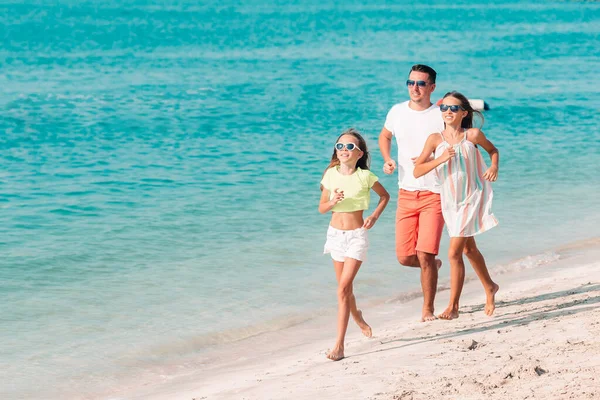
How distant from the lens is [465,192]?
20.9 feet

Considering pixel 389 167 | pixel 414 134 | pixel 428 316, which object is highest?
pixel 414 134

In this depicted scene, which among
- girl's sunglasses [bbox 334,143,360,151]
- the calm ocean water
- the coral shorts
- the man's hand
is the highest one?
girl's sunglasses [bbox 334,143,360,151]

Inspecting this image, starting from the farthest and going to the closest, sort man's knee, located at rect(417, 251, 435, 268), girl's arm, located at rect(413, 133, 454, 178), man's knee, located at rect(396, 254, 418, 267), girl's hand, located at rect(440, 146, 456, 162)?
man's knee, located at rect(396, 254, 418, 267), man's knee, located at rect(417, 251, 435, 268), girl's arm, located at rect(413, 133, 454, 178), girl's hand, located at rect(440, 146, 456, 162)

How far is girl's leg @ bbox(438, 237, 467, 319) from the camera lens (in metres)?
6.45

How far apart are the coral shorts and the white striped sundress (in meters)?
0.13

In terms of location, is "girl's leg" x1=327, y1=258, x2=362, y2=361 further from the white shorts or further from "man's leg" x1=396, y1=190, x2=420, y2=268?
"man's leg" x1=396, y1=190, x2=420, y2=268

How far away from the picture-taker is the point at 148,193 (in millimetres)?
13906

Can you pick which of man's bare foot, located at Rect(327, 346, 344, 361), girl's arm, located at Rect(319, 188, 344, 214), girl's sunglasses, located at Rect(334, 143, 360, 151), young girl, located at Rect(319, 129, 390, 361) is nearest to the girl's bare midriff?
young girl, located at Rect(319, 129, 390, 361)

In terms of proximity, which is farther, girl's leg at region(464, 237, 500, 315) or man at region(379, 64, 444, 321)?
girl's leg at region(464, 237, 500, 315)

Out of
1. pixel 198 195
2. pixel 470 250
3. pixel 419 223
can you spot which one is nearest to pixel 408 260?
pixel 419 223

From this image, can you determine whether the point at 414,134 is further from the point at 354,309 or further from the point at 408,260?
the point at 354,309

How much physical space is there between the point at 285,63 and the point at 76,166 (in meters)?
24.6

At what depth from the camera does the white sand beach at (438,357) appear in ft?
16.3

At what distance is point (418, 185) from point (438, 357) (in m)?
1.46
